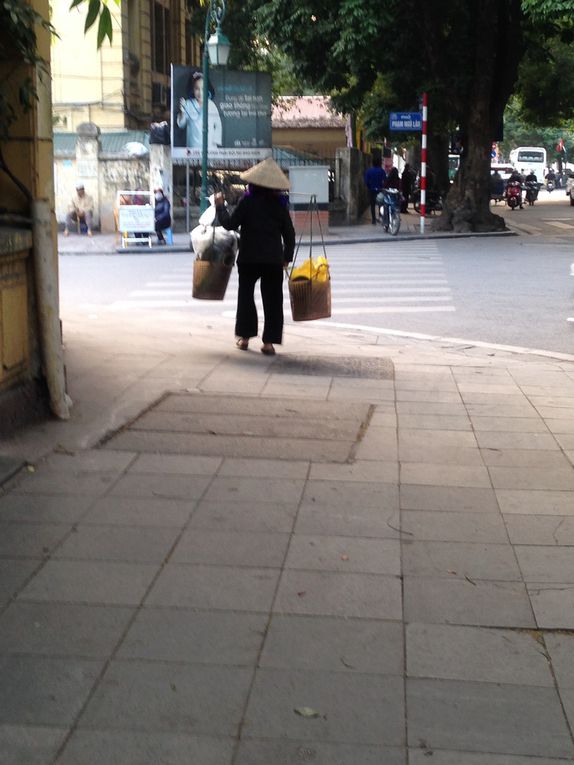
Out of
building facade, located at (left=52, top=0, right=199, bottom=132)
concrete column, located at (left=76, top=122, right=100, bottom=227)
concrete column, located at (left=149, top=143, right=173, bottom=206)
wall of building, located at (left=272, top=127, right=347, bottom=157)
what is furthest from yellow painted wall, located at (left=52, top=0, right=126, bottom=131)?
wall of building, located at (left=272, top=127, right=347, bottom=157)

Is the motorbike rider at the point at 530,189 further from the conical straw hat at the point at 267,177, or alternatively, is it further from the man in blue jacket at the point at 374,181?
the conical straw hat at the point at 267,177

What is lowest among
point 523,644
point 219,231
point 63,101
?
point 523,644

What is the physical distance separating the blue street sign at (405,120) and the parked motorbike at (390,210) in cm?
164

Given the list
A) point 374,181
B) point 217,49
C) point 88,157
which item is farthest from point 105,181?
point 374,181

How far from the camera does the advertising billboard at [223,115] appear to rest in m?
26.8

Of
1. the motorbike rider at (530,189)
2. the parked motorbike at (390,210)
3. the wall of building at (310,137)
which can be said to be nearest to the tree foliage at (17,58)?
the parked motorbike at (390,210)

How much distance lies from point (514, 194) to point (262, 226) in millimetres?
36363

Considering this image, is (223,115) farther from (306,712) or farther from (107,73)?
(306,712)

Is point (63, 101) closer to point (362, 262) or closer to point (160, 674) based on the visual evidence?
point (362, 262)

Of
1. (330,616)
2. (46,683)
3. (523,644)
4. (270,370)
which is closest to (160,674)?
(46,683)

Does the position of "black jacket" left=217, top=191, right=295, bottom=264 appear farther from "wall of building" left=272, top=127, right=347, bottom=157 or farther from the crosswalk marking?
"wall of building" left=272, top=127, right=347, bottom=157

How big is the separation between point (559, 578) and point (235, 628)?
1.41m

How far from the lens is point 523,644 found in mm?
3793

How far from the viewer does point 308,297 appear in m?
9.44
